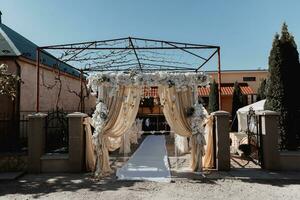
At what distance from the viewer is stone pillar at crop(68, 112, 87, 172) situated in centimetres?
760

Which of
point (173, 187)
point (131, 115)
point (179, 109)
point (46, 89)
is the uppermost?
point (46, 89)

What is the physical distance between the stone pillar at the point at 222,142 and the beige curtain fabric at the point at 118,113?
2434 mm

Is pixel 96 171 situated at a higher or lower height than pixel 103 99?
lower

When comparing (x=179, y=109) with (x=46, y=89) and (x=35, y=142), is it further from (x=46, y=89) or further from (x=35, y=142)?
(x=46, y=89)

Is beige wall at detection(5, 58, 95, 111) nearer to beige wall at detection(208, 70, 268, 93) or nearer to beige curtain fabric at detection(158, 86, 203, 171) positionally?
beige curtain fabric at detection(158, 86, 203, 171)

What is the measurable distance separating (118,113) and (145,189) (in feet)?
7.84

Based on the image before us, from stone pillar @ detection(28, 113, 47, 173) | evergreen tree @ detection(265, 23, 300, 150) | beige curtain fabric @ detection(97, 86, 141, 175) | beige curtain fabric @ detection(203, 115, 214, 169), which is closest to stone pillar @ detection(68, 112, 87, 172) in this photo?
beige curtain fabric @ detection(97, 86, 141, 175)

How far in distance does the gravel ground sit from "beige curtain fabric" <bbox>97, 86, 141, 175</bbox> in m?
0.89

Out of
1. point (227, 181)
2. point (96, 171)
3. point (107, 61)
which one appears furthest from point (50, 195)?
point (107, 61)

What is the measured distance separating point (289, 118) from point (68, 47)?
717 centimetres

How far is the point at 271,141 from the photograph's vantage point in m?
7.63

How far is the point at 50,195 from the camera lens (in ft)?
18.8

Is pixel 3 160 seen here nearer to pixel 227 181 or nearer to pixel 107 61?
pixel 107 61

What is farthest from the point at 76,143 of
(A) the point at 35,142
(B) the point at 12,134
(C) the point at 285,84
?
(C) the point at 285,84
